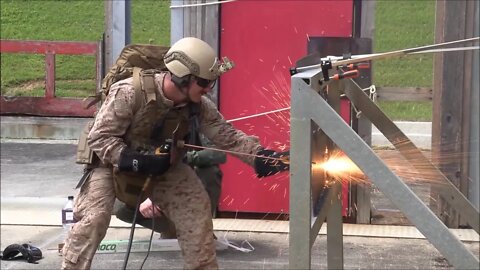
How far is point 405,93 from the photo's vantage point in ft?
22.1

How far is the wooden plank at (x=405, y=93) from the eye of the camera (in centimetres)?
664

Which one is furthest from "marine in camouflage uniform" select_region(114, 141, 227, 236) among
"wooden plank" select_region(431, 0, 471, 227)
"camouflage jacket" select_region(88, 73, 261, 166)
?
"wooden plank" select_region(431, 0, 471, 227)

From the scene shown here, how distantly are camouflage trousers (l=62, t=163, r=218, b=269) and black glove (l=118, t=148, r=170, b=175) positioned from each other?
32 centimetres

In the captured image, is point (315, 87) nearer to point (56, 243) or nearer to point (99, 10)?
point (56, 243)

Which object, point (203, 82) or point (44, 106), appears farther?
point (44, 106)

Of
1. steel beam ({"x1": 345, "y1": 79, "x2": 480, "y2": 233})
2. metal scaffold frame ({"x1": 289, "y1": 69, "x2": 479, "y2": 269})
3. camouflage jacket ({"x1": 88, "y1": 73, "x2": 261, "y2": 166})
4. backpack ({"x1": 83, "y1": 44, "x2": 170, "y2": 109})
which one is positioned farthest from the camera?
backpack ({"x1": 83, "y1": 44, "x2": 170, "y2": 109})

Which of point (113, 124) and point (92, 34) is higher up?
point (92, 34)

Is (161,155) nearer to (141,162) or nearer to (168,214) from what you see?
(141,162)

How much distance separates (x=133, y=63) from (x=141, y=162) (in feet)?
2.44

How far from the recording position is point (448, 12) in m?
6.36

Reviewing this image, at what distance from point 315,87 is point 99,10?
751 centimetres

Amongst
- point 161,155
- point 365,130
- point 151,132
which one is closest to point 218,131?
point 151,132

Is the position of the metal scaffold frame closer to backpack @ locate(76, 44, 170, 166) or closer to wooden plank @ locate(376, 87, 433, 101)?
backpack @ locate(76, 44, 170, 166)

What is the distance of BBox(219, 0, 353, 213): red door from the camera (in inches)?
261
